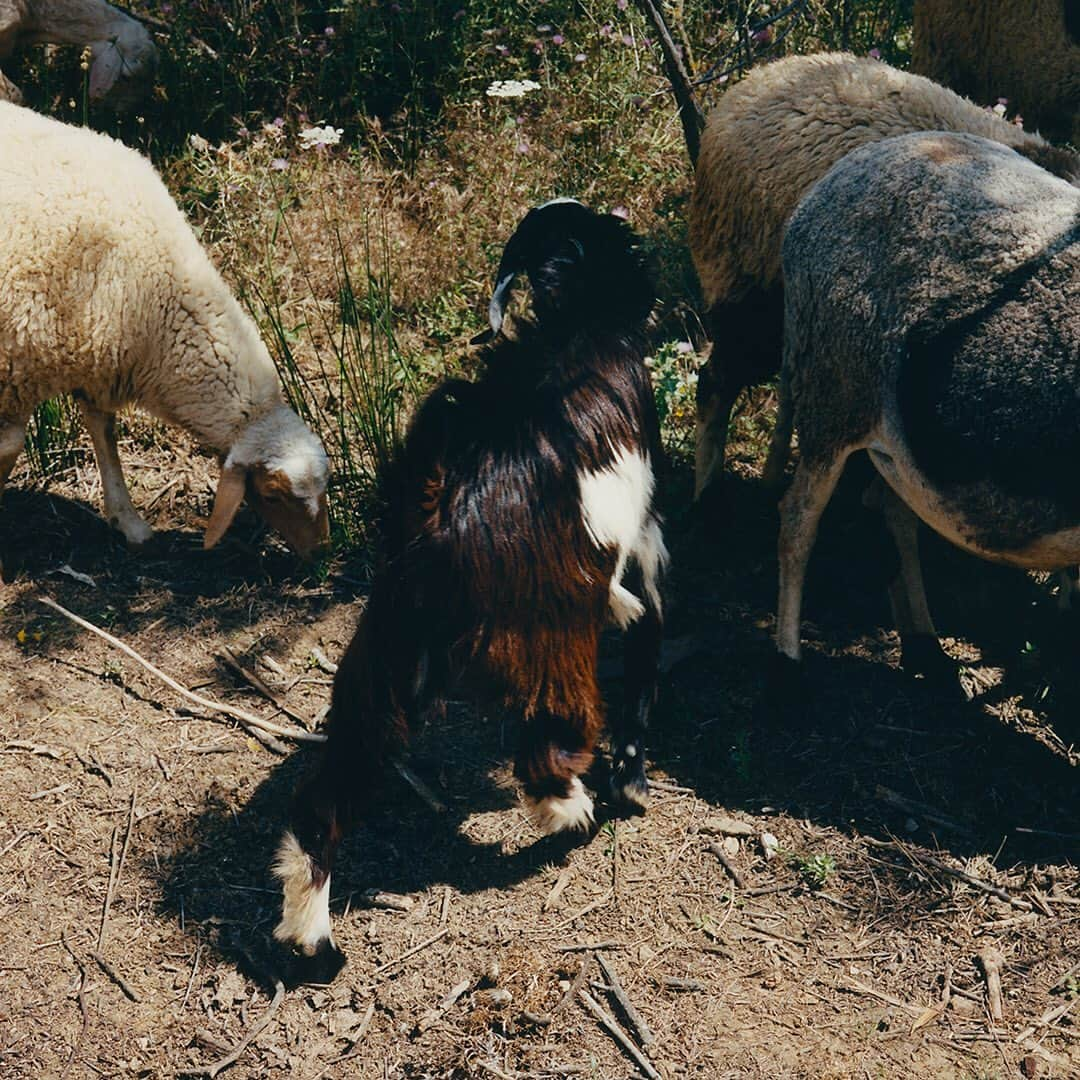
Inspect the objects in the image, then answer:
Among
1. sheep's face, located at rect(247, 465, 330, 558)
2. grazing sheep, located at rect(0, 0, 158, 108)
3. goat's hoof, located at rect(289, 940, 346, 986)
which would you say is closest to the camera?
goat's hoof, located at rect(289, 940, 346, 986)

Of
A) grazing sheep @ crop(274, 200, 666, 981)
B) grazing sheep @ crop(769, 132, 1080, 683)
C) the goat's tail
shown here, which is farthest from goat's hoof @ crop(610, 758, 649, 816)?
the goat's tail

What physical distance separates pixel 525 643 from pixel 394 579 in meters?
0.39

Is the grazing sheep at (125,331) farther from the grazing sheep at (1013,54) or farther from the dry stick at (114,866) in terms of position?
the grazing sheep at (1013,54)

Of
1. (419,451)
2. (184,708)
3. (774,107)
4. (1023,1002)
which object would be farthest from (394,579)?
(774,107)

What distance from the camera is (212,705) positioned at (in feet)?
15.0

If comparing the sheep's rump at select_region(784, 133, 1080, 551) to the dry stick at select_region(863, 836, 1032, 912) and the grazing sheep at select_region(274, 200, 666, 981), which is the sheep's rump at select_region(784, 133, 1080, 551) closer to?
the grazing sheep at select_region(274, 200, 666, 981)

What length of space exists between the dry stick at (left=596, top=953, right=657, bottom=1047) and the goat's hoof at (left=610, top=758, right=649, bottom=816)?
0.59 m

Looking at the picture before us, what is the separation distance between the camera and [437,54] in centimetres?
773

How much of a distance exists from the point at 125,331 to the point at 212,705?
5.30 ft

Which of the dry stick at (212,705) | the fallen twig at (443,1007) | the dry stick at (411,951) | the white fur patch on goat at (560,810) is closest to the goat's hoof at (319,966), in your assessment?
the dry stick at (411,951)

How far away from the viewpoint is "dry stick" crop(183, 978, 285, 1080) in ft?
11.1

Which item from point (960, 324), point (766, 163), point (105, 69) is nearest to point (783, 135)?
point (766, 163)

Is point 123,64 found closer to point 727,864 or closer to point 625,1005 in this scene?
point 727,864

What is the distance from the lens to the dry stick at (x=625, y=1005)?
3475 mm
